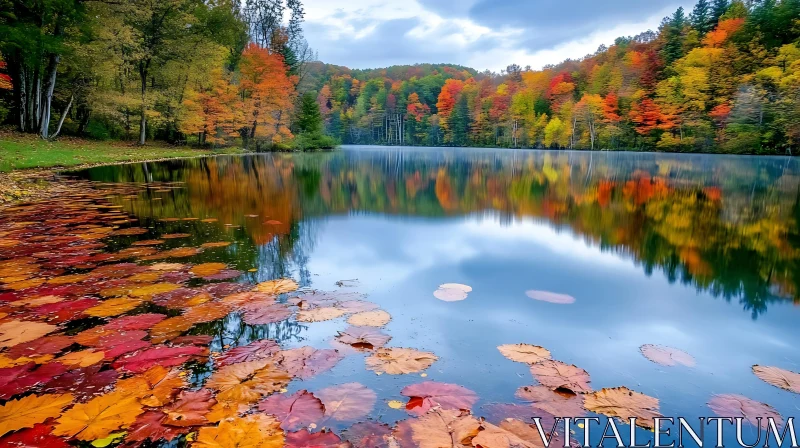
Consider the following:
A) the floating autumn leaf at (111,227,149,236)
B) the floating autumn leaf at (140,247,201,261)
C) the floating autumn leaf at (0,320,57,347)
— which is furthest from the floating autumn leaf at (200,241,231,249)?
the floating autumn leaf at (0,320,57,347)

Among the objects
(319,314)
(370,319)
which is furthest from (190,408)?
(370,319)

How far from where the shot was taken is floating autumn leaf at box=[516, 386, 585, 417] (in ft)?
7.32

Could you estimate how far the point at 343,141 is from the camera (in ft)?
309

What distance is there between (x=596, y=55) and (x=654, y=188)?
6105cm

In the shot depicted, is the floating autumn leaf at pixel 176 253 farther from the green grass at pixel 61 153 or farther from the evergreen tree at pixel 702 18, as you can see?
the evergreen tree at pixel 702 18

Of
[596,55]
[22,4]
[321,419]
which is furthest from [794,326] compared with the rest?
[596,55]

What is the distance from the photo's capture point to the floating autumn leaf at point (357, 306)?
3.64m

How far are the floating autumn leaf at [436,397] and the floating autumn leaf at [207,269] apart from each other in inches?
110

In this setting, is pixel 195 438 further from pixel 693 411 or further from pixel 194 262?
pixel 194 262

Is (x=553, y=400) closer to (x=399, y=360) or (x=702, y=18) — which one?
(x=399, y=360)

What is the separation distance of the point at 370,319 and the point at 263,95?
3470 cm

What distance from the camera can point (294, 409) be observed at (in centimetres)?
213

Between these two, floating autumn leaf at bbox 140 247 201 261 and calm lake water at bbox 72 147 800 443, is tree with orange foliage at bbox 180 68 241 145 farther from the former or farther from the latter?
floating autumn leaf at bbox 140 247 201 261

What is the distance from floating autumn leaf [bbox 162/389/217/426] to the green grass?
1438cm
